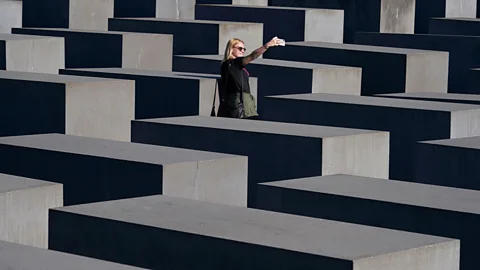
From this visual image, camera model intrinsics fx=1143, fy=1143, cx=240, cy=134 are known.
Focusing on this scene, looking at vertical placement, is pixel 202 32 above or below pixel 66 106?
above

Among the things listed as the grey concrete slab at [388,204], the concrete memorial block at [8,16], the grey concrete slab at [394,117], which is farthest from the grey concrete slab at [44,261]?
the concrete memorial block at [8,16]

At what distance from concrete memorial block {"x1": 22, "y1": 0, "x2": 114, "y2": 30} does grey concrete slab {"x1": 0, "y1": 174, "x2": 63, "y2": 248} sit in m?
9.42

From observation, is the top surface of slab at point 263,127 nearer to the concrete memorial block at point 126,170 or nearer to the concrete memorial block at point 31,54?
the concrete memorial block at point 126,170

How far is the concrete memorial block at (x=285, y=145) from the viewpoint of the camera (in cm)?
830

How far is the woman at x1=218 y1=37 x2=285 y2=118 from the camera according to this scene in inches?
379

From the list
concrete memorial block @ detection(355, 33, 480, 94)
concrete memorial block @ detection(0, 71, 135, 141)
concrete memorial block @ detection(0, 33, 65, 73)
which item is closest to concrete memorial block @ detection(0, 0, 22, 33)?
concrete memorial block @ detection(0, 33, 65, 73)

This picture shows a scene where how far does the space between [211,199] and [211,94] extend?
143 inches

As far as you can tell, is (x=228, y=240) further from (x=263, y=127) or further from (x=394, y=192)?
(x=263, y=127)

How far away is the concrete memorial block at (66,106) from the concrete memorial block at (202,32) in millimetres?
4848

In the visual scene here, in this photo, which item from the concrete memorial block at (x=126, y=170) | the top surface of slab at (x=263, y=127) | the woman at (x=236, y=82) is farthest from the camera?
the woman at (x=236, y=82)

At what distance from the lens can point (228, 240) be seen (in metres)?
5.28

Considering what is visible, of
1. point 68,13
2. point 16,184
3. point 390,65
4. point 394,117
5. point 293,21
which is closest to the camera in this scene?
point 16,184

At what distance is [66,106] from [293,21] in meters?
7.37

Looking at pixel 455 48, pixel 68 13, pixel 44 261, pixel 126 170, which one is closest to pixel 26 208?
pixel 126 170
